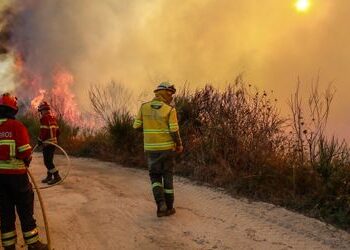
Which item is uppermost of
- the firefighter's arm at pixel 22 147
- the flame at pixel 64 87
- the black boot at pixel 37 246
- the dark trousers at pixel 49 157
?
the flame at pixel 64 87

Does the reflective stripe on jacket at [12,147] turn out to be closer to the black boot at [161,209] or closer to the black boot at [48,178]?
the black boot at [161,209]

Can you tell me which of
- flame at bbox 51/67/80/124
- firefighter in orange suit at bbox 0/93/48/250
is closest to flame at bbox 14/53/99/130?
flame at bbox 51/67/80/124

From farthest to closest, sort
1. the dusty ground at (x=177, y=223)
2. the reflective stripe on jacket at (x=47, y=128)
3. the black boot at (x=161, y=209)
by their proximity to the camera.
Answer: the reflective stripe on jacket at (x=47, y=128) < the black boot at (x=161, y=209) < the dusty ground at (x=177, y=223)

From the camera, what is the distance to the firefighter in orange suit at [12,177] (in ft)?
19.3

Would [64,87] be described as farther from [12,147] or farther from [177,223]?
[12,147]

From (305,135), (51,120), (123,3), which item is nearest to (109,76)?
(123,3)

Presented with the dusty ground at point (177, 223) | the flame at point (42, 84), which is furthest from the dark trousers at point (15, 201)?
the flame at point (42, 84)

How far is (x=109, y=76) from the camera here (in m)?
24.8

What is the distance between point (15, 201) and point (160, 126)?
230 cm

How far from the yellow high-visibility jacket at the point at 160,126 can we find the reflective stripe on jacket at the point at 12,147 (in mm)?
2053

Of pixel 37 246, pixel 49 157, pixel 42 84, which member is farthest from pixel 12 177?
pixel 42 84

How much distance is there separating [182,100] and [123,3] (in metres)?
15.2

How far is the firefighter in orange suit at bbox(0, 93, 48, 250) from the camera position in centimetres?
587

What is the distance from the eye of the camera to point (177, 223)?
718 centimetres
